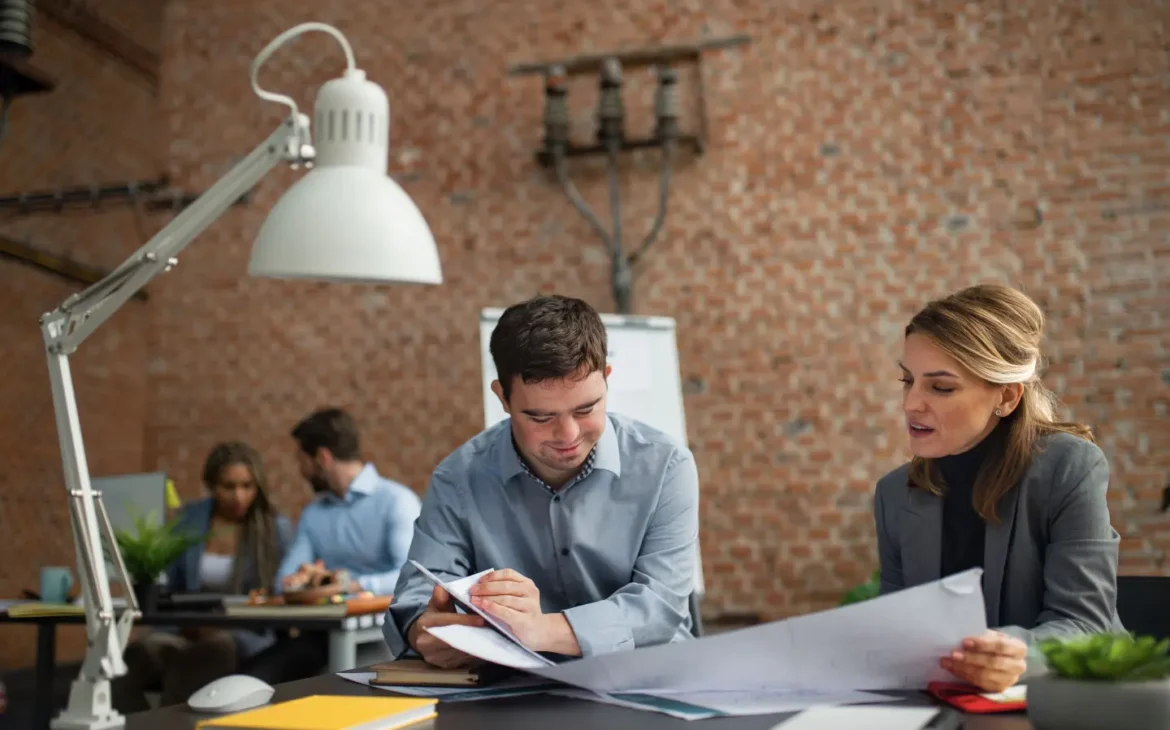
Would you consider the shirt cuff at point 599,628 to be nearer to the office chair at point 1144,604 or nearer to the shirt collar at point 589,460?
the shirt collar at point 589,460

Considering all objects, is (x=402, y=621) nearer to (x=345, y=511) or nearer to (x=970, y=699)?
(x=970, y=699)

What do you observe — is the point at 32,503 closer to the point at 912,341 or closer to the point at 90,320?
the point at 90,320

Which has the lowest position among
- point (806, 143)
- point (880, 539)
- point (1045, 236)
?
point (880, 539)

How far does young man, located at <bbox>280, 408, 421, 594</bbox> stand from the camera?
3.78 meters

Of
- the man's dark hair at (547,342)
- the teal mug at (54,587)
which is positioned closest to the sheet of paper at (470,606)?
the man's dark hair at (547,342)

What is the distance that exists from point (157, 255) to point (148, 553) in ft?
6.12

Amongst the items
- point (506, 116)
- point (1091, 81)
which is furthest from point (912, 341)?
point (506, 116)

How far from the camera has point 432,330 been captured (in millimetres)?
5090

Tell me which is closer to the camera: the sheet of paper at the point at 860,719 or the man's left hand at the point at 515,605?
the sheet of paper at the point at 860,719

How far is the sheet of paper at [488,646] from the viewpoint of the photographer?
1236 millimetres

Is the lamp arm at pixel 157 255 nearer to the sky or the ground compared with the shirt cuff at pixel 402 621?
nearer to the sky

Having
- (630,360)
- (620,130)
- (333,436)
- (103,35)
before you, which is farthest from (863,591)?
(103,35)

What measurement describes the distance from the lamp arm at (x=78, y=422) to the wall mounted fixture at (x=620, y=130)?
126 inches

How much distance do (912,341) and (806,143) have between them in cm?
318
